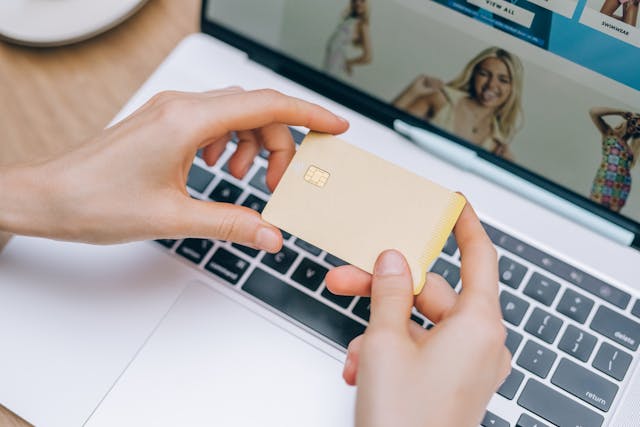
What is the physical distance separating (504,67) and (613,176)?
13cm

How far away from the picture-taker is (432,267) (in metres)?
0.58

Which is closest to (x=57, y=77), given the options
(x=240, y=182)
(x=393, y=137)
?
(x=240, y=182)

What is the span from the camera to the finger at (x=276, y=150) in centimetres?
58

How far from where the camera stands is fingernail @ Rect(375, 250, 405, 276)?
48 centimetres

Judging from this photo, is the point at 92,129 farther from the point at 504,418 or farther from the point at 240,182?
the point at 504,418

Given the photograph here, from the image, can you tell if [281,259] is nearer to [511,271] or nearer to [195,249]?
[195,249]

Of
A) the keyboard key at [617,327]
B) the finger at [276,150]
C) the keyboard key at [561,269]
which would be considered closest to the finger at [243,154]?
the finger at [276,150]

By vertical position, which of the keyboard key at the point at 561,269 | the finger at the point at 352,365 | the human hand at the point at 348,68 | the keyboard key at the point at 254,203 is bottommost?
the finger at the point at 352,365

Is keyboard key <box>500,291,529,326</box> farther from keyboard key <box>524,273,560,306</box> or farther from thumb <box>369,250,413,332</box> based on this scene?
thumb <box>369,250,413,332</box>

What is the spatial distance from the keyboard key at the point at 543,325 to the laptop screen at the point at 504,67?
0.11 meters

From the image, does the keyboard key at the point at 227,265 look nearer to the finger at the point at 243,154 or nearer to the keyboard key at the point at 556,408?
the finger at the point at 243,154

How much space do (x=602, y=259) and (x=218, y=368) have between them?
0.34 meters

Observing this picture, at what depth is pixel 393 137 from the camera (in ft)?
2.12

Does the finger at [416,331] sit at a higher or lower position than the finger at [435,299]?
lower
